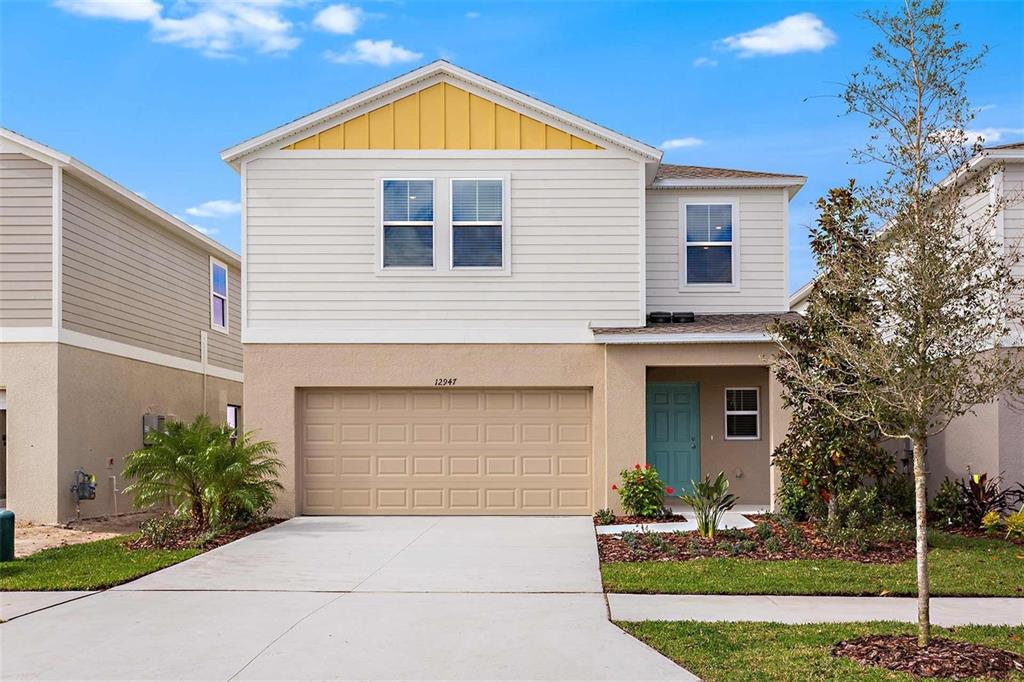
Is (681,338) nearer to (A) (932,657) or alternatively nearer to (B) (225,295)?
(A) (932,657)

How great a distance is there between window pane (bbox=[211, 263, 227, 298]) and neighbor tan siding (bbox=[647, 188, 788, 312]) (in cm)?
1215

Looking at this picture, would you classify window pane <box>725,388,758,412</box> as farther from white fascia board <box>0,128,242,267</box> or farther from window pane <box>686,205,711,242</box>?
white fascia board <box>0,128,242,267</box>

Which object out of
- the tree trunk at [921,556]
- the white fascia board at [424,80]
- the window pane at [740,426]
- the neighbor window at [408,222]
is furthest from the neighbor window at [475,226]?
the tree trunk at [921,556]

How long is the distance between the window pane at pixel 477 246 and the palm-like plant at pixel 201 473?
454cm

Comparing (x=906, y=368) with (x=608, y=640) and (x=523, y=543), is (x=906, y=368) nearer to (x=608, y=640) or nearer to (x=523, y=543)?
(x=608, y=640)

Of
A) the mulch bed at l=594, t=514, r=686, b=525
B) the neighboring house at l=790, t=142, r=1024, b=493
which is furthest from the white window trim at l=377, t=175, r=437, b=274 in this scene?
the neighboring house at l=790, t=142, r=1024, b=493

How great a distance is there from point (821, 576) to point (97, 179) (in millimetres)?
13872

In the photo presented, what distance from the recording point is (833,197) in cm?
1258

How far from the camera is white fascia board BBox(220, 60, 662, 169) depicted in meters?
15.9

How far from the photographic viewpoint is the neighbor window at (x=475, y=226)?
16016 millimetres

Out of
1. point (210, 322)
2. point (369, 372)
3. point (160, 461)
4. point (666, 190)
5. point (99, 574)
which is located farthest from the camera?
point (210, 322)

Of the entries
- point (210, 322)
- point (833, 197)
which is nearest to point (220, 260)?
point (210, 322)

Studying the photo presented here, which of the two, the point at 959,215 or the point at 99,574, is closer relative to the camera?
the point at 959,215

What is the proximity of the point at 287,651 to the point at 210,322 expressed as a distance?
17307mm
